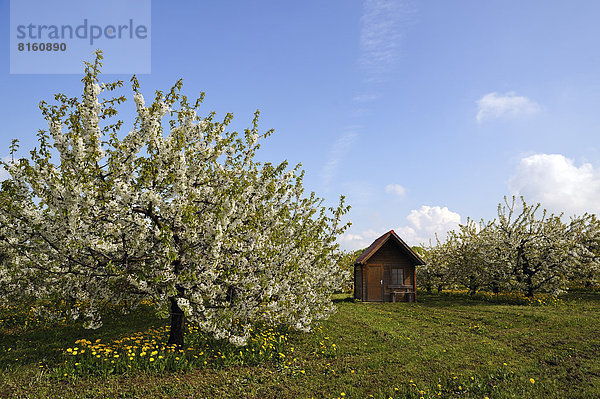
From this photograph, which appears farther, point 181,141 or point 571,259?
point 571,259

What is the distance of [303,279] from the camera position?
1034 cm

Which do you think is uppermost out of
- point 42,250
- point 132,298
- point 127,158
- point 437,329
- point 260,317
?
point 127,158

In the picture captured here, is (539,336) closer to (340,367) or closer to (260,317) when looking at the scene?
(340,367)

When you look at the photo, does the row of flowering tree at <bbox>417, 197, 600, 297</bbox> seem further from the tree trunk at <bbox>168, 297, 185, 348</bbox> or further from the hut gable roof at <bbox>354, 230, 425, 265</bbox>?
the tree trunk at <bbox>168, 297, 185, 348</bbox>

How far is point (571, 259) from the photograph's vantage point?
24406mm

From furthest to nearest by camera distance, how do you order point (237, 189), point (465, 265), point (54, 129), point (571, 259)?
point (465, 265), point (571, 259), point (237, 189), point (54, 129)

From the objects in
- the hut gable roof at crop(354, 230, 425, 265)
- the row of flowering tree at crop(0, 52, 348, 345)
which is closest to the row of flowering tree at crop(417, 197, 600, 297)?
the hut gable roof at crop(354, 230, 425, 265)

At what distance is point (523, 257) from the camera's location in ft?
83.6

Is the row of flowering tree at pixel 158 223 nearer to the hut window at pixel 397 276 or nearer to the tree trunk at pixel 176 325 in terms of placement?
the tree trunk at pixel 176 325

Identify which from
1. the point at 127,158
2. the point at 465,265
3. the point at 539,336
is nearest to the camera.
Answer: the point at 127,158

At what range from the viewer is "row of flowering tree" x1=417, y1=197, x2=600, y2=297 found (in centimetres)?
2462

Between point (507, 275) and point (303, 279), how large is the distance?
2091 cm

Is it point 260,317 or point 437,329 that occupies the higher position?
point 260,317

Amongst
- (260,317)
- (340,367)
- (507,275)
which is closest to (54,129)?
(260,317)
